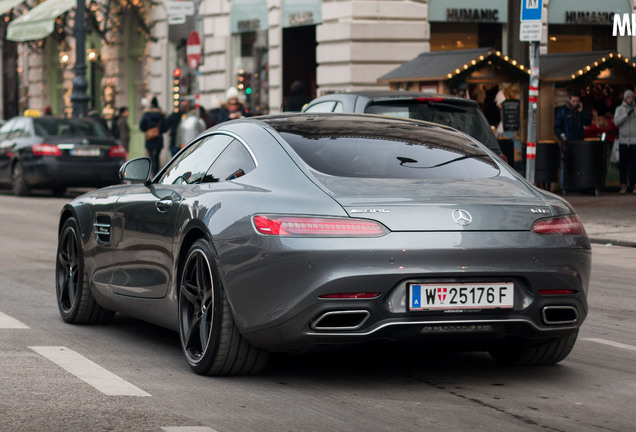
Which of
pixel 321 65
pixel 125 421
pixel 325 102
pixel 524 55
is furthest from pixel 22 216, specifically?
pixel 125 421

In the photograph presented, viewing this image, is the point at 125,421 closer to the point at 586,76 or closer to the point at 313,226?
the point at 313,226

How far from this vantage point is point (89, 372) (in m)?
6.94

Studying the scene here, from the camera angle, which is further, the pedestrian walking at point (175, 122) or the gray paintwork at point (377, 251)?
the pedestrian walking at point (175, 122)

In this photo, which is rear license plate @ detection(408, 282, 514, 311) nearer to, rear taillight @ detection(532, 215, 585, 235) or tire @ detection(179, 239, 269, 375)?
rear taillight @ detection(532, 215, 585, 235)

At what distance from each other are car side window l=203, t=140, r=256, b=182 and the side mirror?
1.06 metres

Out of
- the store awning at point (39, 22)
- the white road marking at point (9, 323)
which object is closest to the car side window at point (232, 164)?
the white road marking at point (9, 323)

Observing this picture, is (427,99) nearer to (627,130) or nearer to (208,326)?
(208,326)

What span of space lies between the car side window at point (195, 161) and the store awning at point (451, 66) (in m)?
14.0

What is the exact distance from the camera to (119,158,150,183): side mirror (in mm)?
8320

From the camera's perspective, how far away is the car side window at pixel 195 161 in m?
7.47

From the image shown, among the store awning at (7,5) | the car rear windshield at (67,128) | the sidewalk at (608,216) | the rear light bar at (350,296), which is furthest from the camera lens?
the store awning at (7,5)

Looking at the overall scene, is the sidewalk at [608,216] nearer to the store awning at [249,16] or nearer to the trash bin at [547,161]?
the trash bin at [547,161]

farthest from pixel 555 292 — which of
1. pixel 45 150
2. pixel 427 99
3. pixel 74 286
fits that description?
pixel 45 150

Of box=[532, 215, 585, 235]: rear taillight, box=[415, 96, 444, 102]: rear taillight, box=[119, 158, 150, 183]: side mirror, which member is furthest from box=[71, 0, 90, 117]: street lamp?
box=[532, 215, 585, 235]: rear taillight
